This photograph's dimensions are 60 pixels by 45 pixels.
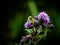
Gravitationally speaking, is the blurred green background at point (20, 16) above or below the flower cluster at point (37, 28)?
above

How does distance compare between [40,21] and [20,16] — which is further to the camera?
[20,16]

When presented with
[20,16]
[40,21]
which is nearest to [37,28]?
[40,21]

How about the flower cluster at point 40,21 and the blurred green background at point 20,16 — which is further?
the blurred green background at point 20,16

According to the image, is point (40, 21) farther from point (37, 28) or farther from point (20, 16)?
point (20, 16)

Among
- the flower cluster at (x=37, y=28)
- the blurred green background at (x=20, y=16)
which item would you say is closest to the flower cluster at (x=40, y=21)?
the flower cluster at (x=37, y=28)

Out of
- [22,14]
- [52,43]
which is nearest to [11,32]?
[22,14]

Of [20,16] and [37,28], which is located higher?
[20,16]

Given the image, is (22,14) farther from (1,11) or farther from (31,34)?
(31,34)

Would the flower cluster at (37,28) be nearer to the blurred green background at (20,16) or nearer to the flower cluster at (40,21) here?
the flower cluster at (40,21)
